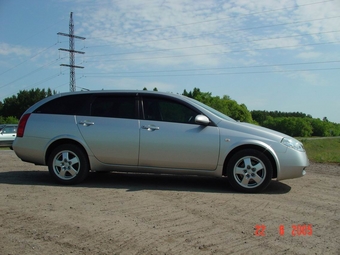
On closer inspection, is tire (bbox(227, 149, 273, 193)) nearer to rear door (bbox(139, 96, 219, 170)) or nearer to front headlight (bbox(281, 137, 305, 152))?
rear door (bbox(139, 96, 219, 170))

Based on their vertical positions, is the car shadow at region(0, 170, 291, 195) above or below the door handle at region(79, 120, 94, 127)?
below

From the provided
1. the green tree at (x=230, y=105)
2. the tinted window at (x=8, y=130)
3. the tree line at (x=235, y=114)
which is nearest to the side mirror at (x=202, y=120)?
the tinted window at (x=8, y=130)

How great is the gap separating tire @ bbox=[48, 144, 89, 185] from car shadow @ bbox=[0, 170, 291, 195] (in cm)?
16

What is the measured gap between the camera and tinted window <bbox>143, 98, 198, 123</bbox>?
6.63 meters

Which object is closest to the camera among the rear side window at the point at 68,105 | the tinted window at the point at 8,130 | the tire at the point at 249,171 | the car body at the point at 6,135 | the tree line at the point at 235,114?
the tire at the point at 249,171

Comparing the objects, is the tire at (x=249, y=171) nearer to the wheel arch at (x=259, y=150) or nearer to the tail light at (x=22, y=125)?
the wheel arch at (x=259, y=150)

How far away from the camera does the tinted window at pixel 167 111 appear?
21.7ft

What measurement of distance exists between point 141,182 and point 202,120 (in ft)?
5.65

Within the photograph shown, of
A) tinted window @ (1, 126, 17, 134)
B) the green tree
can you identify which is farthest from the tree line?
tinted window @ (1, 126, 17, 134)

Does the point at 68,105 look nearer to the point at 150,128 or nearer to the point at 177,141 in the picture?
the point at 150,128

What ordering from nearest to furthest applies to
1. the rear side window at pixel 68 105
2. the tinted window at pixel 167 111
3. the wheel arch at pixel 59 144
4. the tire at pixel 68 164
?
the tinted window at pixel 167 111 < the tire at pixel 68 164 < the wheel arch at pixel 59 144 < the rear side window at pixel 68 105

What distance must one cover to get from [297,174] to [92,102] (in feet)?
12.4

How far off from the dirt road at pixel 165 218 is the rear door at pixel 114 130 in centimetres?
54

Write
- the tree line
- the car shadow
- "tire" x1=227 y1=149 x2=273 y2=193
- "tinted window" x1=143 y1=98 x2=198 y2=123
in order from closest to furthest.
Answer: "tire" x1=227 y1=149 x2=273 y2=193
the car shadow
"tinted window" x1=143 y1=98 x2=198 y2=123
the tree line
